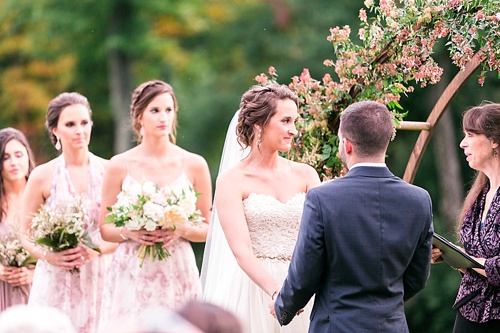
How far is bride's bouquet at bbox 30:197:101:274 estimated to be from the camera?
6.70 metres

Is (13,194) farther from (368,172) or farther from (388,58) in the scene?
(368,172)

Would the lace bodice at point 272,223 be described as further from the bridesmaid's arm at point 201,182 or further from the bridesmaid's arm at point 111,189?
the bridesmaid's arm at point 111,189

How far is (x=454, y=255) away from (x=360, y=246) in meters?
1.10

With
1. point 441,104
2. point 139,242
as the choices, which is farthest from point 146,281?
point 441,104

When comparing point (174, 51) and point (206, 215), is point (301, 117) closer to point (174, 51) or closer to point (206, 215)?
point (206, 215)

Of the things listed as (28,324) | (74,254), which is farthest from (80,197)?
(28,324)

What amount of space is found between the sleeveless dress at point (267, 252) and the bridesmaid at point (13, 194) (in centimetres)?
260

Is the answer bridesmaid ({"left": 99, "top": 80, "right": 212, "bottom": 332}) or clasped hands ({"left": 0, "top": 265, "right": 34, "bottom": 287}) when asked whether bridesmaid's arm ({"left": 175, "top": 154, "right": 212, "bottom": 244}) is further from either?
clasped hands ({"left": 0, "top": 265, "right": 34, "bottom": 287})

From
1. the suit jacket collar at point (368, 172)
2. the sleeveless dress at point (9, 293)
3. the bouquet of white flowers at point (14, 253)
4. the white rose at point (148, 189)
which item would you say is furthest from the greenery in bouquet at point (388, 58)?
the sleeveless dress at point (9, 293)

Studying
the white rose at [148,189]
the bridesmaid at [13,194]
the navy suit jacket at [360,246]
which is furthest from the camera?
the bridesmaid at [13,194]

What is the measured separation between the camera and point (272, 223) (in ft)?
18.5

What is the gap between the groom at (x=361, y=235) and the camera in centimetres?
438

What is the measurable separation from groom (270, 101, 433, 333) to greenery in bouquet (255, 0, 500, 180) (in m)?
1.53

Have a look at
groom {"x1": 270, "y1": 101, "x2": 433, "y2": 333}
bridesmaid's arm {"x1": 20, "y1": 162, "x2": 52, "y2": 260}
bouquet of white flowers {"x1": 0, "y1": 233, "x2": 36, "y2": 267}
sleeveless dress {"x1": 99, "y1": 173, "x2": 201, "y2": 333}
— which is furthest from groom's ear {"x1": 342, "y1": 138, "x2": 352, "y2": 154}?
bouquet of white flowers {"x1": 0, "y1": 233, "x2": 36, "y2": 267}
